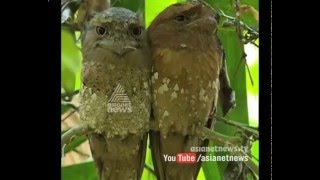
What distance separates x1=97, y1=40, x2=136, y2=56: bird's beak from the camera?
2.39 ft

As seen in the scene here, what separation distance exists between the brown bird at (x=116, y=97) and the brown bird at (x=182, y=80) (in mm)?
24

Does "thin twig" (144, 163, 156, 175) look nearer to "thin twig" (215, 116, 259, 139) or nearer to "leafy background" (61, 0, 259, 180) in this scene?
"leafy background" (61, 0, 259, 180)

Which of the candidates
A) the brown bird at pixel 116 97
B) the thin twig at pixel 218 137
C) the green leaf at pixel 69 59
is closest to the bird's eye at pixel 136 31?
the brown bird at pixel 116 97

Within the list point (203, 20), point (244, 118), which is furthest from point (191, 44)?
point (244, 118)

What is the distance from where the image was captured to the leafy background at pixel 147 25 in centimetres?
74

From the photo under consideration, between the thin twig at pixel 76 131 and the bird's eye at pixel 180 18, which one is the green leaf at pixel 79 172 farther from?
the bird's eye at pixel 180 18

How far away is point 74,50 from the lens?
2.44 feet

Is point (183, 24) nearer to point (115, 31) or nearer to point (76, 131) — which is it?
point (115, 31)

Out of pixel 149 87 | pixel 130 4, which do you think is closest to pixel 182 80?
pixel 149 87

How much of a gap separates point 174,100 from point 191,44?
11cm

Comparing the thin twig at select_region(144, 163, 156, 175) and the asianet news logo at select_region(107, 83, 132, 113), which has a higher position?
the asianet news logo at select_region(107, 83, 132, 113)

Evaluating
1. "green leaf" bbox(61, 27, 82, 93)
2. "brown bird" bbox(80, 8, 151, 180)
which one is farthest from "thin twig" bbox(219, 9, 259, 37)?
"green leaf" bbox(61, 27, 82, 93)

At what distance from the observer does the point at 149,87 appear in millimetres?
745

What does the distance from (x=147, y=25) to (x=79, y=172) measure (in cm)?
30
